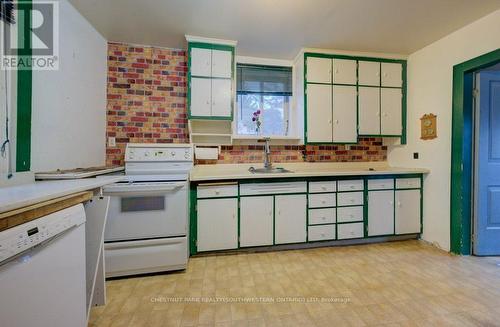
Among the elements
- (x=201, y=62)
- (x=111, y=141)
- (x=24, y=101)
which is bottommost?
(x=111, y=141)

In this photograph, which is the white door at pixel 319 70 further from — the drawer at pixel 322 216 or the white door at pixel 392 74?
the drawer at pixel 322 216

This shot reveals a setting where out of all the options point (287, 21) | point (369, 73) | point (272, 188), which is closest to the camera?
point (287, 21)

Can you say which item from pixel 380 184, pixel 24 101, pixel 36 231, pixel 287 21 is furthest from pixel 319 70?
pixel 36 231

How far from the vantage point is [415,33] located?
2449mm

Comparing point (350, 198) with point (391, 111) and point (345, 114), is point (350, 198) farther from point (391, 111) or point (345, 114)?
point (391, 111)

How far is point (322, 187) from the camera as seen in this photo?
8.42 ft

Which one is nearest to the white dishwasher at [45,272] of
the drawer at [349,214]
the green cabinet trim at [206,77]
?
the green cabinet trim at [206,77]

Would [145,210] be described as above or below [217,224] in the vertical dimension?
above

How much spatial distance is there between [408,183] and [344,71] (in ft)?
5.34

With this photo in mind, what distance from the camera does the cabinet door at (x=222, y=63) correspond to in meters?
2.57

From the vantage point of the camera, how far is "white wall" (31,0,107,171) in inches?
64.1

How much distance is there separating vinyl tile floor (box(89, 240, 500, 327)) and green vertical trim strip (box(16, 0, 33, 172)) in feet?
3.74

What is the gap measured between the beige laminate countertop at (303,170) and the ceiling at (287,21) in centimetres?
149

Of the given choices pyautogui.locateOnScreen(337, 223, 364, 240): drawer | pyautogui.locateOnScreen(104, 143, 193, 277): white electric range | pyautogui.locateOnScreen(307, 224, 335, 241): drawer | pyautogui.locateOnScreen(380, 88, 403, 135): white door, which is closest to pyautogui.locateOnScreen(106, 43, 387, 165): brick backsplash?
pyautogui.locateOnScreen(104, 143, 193, 277): white electric range
